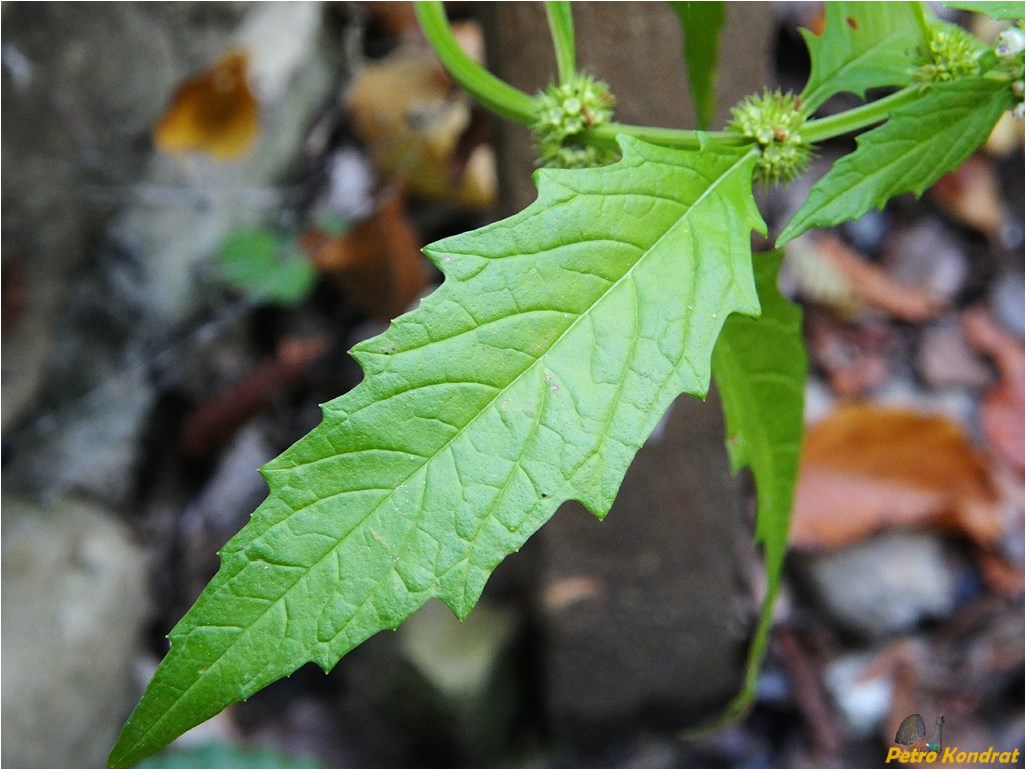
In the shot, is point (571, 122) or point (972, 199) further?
point (972, 199)

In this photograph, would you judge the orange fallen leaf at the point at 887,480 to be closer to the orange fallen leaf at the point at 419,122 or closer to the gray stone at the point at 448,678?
the gray stone at the point at 448,678

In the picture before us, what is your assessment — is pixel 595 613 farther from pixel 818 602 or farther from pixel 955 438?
pixel 955 438

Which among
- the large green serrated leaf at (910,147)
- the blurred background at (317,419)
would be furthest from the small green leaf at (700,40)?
the blurred background at (317,419)

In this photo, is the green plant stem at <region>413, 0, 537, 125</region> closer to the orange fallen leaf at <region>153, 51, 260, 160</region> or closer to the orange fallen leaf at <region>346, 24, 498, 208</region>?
the orange fallen leaf at <region>153, 51, 260, 160</region>

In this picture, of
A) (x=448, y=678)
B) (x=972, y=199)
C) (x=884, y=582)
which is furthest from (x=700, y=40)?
(x=972, y=199)

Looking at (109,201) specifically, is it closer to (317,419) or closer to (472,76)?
(317,419)

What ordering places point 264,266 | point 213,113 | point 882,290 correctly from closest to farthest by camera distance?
1. point 213,113
2. point 264,266
3. point 882,290
